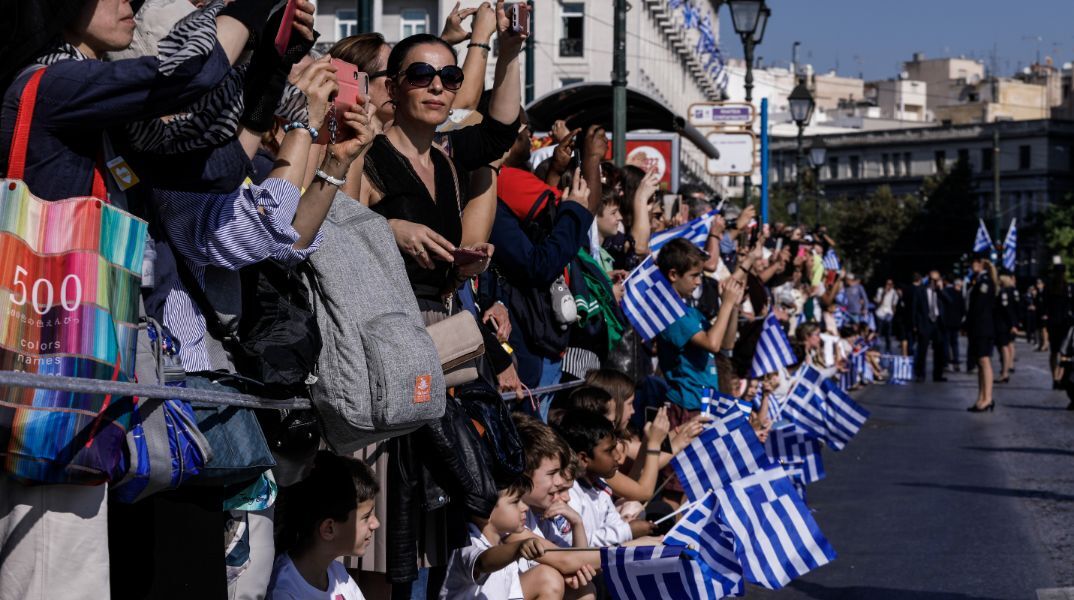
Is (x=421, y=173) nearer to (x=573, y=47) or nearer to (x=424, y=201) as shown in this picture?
(x=424, y=201)

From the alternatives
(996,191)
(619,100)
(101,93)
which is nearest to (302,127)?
(101,93)

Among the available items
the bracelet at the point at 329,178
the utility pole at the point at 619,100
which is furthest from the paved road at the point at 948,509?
the bracelet at the point at 329,178

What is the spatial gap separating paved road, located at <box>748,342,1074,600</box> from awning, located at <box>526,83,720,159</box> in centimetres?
425

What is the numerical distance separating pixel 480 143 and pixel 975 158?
140 meters

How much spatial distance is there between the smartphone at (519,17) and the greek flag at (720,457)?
2.32 meters

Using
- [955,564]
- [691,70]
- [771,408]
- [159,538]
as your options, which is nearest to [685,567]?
[159,538]

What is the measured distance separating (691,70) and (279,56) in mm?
76352

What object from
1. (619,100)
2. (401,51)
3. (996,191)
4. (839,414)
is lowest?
(839,414)

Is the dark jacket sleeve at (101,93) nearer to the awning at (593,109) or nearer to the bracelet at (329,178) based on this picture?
the bracelet at (329,178)

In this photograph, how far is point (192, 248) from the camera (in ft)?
14.4

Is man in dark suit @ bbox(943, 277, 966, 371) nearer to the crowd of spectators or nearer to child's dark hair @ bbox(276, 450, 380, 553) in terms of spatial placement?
the crowd of spectators

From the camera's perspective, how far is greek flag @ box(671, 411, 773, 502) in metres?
8.18

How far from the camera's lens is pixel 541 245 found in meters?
7.60

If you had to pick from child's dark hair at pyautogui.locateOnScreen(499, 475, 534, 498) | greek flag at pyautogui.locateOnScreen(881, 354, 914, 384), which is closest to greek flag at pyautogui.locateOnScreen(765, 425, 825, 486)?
child's dark hair at pyautogui.locateOnScreen(499, 475, 534, 498)
